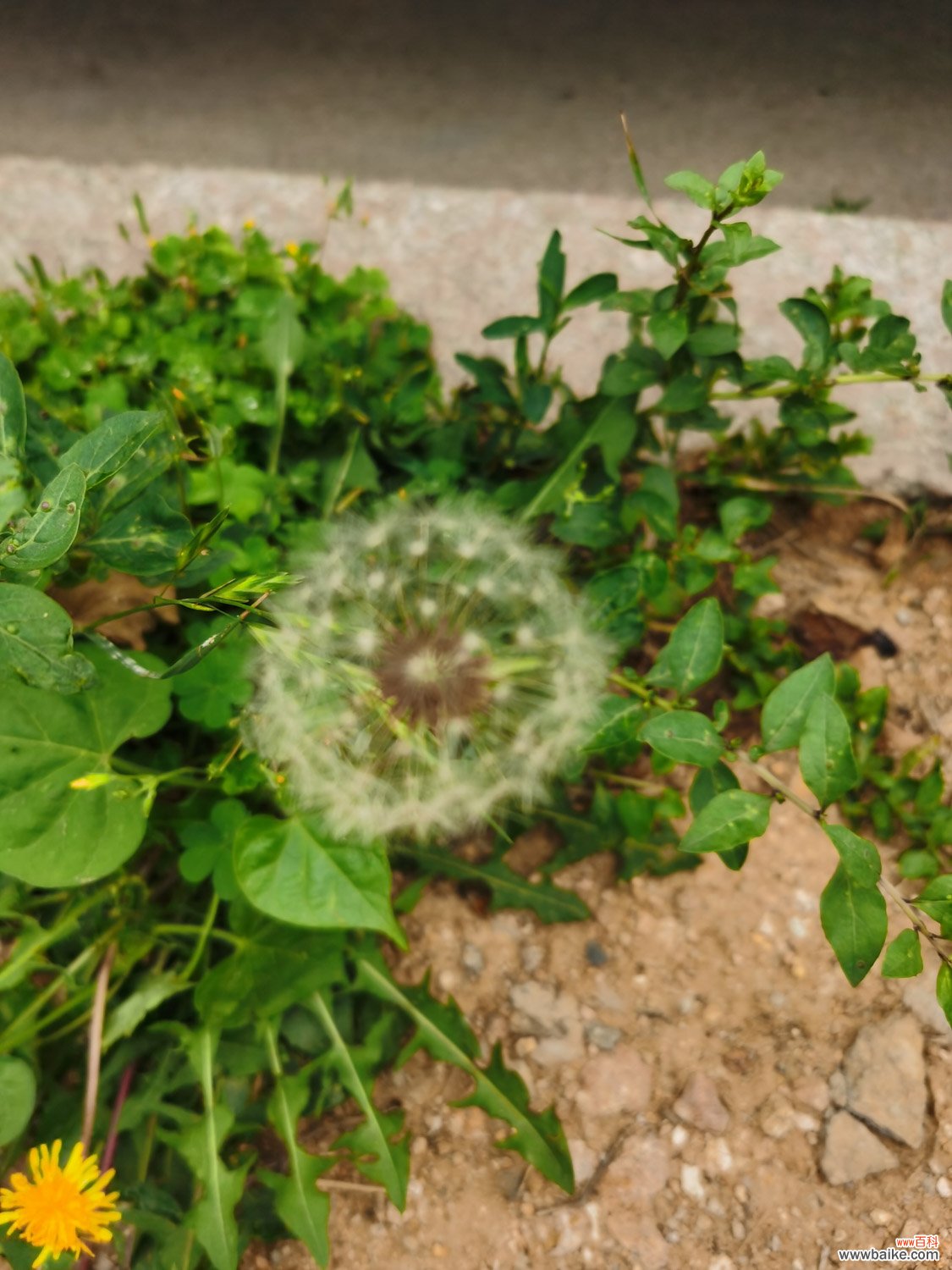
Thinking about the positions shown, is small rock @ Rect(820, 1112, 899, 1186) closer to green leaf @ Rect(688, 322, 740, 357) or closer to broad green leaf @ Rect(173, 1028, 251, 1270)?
broad green leaf @ Rect(173, 1028, 251, 1270)

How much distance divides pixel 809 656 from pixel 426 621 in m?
0.98

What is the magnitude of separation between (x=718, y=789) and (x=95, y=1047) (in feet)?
4.35

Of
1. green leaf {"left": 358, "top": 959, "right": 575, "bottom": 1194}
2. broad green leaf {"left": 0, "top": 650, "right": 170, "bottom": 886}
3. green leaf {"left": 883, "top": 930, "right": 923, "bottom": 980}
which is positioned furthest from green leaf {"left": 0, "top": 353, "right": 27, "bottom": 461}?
green leaf {"left": 883, "top": 930, "right": 923, "bottom": 980}

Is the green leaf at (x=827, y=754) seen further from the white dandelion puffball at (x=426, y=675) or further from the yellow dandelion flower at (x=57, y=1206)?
the yellow dandelion flower at (x=57, y=1206)

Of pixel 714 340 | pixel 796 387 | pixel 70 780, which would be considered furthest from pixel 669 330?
pixel 70 780

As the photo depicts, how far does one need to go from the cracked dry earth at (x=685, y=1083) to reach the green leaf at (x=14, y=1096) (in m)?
0.60

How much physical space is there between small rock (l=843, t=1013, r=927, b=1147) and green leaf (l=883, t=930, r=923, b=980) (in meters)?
0.61

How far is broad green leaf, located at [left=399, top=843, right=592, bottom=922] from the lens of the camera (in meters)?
2.20

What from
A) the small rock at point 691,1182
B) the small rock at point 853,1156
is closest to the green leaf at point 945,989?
the small rock at point 853,1156

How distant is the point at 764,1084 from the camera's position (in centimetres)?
209

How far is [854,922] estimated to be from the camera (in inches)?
60.9

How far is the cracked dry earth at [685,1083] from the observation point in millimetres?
1986

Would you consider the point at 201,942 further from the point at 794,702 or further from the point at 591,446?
the point at 591,446

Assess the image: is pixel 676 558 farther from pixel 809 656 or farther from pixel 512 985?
pixel 512 985
